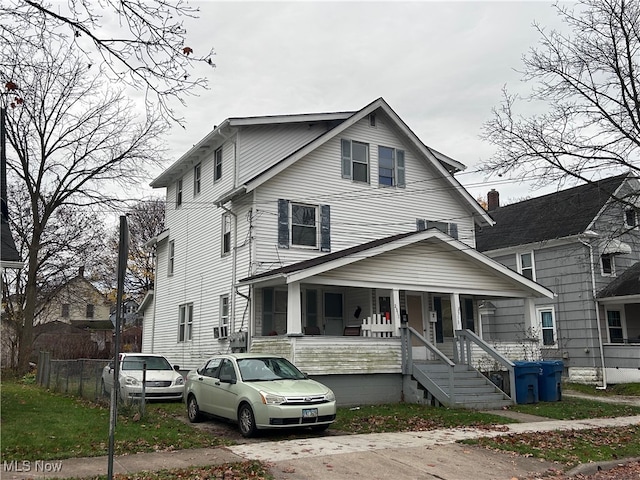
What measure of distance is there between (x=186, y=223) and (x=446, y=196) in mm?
10413

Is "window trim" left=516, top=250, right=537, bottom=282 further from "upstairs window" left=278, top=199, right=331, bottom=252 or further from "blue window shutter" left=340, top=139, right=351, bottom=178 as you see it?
"upstairs window" left=278, top=199, right=331, bottom=252

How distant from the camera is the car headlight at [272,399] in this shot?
11.4 metres

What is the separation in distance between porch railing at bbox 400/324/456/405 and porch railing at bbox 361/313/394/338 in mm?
510

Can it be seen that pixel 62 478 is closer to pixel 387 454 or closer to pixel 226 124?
pixel 387 454

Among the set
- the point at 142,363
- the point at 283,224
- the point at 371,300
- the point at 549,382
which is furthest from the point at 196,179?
the point at 549,382

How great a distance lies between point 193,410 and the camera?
13.8 meters

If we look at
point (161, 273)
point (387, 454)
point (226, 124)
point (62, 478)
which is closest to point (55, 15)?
point (62, 478)

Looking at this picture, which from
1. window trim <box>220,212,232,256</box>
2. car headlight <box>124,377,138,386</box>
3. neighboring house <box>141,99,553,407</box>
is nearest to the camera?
car headlight <box>124,377,138,386</box>

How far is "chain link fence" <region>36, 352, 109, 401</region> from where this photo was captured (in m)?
16.5

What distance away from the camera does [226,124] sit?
66.4 feet

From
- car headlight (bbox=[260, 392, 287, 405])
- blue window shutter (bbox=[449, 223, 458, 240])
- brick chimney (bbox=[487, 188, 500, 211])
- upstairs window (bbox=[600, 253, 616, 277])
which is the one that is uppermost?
brick chimney (bbox=[487, 188, 500, 211])

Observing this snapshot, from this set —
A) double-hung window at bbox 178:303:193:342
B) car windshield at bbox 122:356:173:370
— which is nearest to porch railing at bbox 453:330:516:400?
car windshield at bbox 122:356:173:370

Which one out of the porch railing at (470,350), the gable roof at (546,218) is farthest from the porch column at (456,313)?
the gable roof at (546,218)

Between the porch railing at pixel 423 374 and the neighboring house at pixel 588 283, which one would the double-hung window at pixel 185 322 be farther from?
the neighboring house at pixel 588 283
